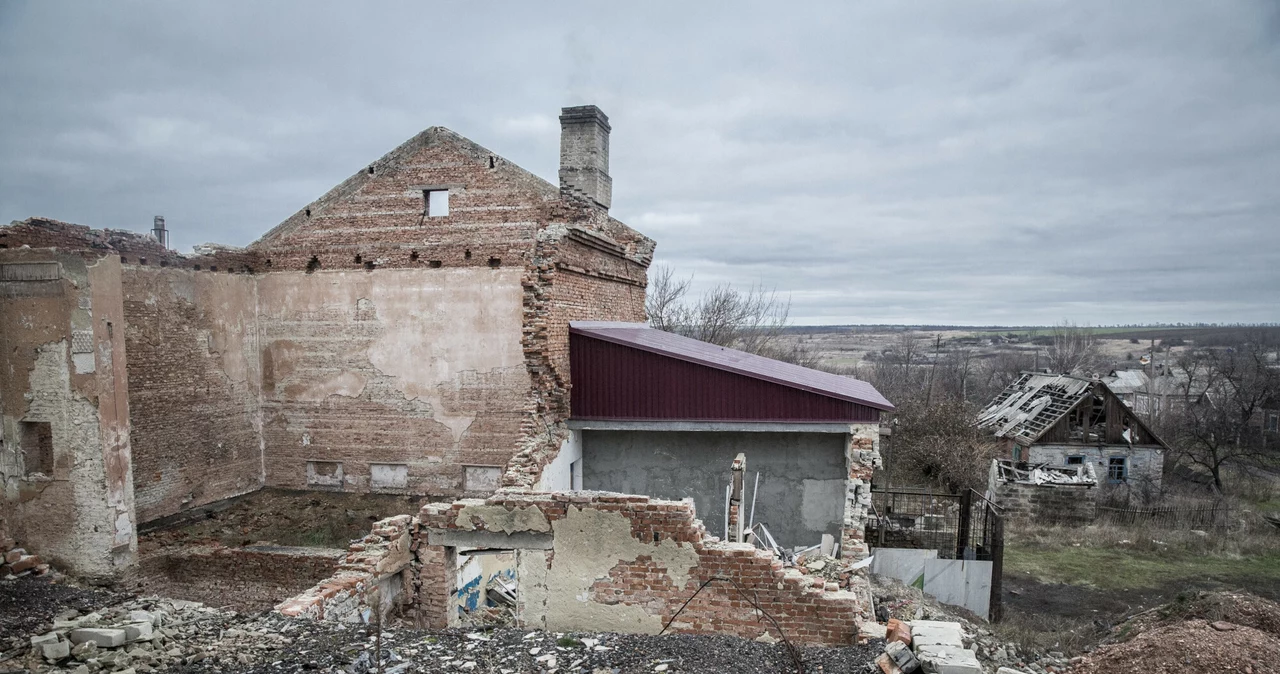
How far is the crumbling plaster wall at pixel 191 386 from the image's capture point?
41.0ft

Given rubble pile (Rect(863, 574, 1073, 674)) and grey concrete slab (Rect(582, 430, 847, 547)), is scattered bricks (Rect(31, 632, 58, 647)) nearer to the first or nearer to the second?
rubble pile (Rect(863, 574, 1073, 674))

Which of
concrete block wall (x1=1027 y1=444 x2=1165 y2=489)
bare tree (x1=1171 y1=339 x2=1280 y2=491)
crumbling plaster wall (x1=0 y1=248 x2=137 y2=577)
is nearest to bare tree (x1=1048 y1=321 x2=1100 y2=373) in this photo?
bare tree (x1=1171 y1=339 x2=1280 y2=491)

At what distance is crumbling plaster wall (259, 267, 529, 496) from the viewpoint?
47.1ft

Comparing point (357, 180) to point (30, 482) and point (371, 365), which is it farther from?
point (30, 482)

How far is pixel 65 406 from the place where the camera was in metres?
10.0

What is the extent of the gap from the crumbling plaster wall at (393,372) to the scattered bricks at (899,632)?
954cm

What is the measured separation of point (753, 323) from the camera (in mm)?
35594

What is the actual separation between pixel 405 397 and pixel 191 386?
161 inches

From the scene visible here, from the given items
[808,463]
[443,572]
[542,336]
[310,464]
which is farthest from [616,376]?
[310,464]

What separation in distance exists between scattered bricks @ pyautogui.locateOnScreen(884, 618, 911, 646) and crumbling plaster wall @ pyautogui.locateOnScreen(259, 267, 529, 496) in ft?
31.3

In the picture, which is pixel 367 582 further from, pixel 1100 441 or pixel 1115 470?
pixel 1115 470

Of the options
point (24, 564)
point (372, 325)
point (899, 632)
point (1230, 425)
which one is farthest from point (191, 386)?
point (1230, 425)

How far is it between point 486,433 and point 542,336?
4.31 metres

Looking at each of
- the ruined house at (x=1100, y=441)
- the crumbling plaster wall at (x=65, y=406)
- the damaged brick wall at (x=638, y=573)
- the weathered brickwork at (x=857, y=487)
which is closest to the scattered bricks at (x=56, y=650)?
the damaged brick wall at (x=638, y=573)
